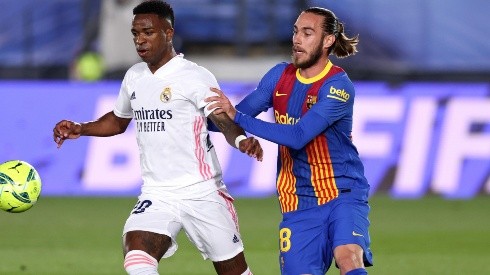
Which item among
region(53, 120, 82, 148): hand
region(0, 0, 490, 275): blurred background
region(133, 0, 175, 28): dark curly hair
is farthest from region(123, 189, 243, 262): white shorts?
region(0, 0, 490, 275): blurred background

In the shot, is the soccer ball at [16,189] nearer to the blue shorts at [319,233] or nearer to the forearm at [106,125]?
the forearm at [106,125]

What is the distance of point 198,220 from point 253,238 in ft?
17.6

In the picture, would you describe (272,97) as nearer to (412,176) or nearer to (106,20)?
(412,176)

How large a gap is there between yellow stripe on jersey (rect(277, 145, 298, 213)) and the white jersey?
44 cm

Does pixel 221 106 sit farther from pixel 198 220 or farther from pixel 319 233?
pixel 319 233

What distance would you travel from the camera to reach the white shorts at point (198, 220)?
7.04 meters

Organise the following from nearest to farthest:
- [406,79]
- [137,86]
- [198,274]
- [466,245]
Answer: [137,86]
[198,274]
[466,245]
[406,79]

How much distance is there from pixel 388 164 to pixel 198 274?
668 centimetres

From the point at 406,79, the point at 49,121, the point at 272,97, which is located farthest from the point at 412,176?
the point at 272,97

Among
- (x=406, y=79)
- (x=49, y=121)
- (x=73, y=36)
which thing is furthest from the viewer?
(x=73, y=36)

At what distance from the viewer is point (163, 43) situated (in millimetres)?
7242

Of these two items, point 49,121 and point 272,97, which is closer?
point 272,97

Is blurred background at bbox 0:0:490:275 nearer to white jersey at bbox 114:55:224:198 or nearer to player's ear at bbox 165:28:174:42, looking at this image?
white jersey at bbox 114:55:224:198

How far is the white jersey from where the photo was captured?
23.5ft
